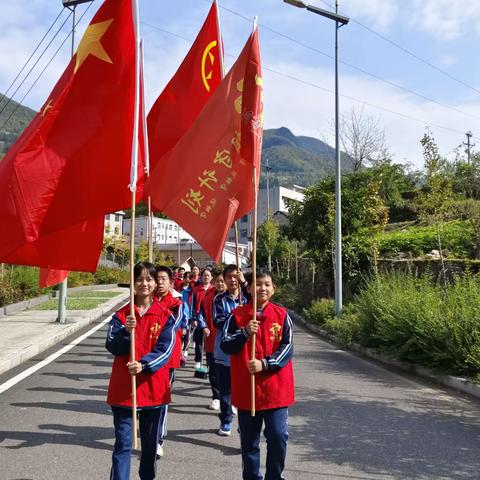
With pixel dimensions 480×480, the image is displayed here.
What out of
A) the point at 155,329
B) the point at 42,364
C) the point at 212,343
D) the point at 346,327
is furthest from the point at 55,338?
the point at 155,329

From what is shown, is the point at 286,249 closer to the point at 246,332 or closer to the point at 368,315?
the point at 368,315

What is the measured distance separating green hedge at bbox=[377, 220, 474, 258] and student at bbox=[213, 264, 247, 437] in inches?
550

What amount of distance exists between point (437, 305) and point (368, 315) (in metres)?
2.18

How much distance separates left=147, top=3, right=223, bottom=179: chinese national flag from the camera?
6809mm

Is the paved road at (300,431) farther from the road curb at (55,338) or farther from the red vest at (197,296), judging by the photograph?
the red vest at (197,296)

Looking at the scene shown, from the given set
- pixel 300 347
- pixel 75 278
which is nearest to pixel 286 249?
pixel 75 278

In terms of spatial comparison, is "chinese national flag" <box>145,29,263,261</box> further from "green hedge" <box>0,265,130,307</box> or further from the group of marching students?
"green hedge" <box>0,265,130,307</box>

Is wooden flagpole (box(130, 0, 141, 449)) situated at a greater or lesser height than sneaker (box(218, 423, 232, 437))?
greater

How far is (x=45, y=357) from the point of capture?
10734 mm

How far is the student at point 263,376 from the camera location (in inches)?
153

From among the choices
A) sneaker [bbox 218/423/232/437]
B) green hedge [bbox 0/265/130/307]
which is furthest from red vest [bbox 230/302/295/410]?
green hedge [bbox 0/265/130/307]

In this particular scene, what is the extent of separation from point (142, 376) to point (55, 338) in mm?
9590

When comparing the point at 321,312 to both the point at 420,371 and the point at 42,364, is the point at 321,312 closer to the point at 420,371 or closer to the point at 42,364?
the point at 420,371

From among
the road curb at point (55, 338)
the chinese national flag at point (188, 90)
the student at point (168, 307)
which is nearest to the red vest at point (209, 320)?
the student at point (168, 307)
